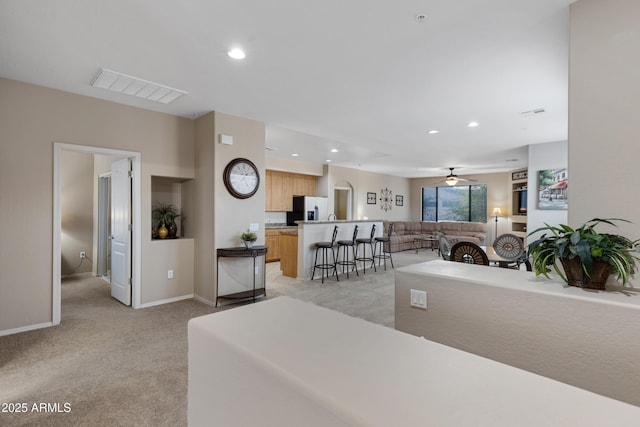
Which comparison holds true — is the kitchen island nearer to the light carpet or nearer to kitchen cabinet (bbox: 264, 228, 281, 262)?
the light carpet

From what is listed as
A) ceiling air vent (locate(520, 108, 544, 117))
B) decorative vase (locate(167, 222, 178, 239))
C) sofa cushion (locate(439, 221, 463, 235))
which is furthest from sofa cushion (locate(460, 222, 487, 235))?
decorative vase (locate(167, 222, 178, 239))

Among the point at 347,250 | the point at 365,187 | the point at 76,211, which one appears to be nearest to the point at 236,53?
the point at 347,250

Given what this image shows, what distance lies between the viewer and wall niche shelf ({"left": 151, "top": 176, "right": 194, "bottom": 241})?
4715mm

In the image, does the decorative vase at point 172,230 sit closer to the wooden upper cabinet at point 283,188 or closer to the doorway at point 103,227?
the doorway at point 103,227

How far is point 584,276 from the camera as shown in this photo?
1.57 metres

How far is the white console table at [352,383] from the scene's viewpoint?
2.02 feet

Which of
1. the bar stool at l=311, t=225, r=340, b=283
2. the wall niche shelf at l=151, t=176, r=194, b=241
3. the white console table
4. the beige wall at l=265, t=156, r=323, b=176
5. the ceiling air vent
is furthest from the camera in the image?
the beige wall at l=265, t=156, r=323, b=176

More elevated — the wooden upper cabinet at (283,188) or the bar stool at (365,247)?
the wooden upper cabinet at (283,188)

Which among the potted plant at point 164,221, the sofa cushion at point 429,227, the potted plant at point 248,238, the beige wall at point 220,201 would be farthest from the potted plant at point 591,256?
the sofa cushion at point 429,227

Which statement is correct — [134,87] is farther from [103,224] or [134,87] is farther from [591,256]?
[591,256]

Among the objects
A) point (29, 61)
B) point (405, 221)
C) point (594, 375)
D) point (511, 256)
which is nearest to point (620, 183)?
point (594, 375)

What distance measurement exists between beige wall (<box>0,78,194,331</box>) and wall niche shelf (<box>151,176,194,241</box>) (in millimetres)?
898

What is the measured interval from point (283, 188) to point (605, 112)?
286 inches

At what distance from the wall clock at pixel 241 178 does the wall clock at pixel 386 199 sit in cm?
719
